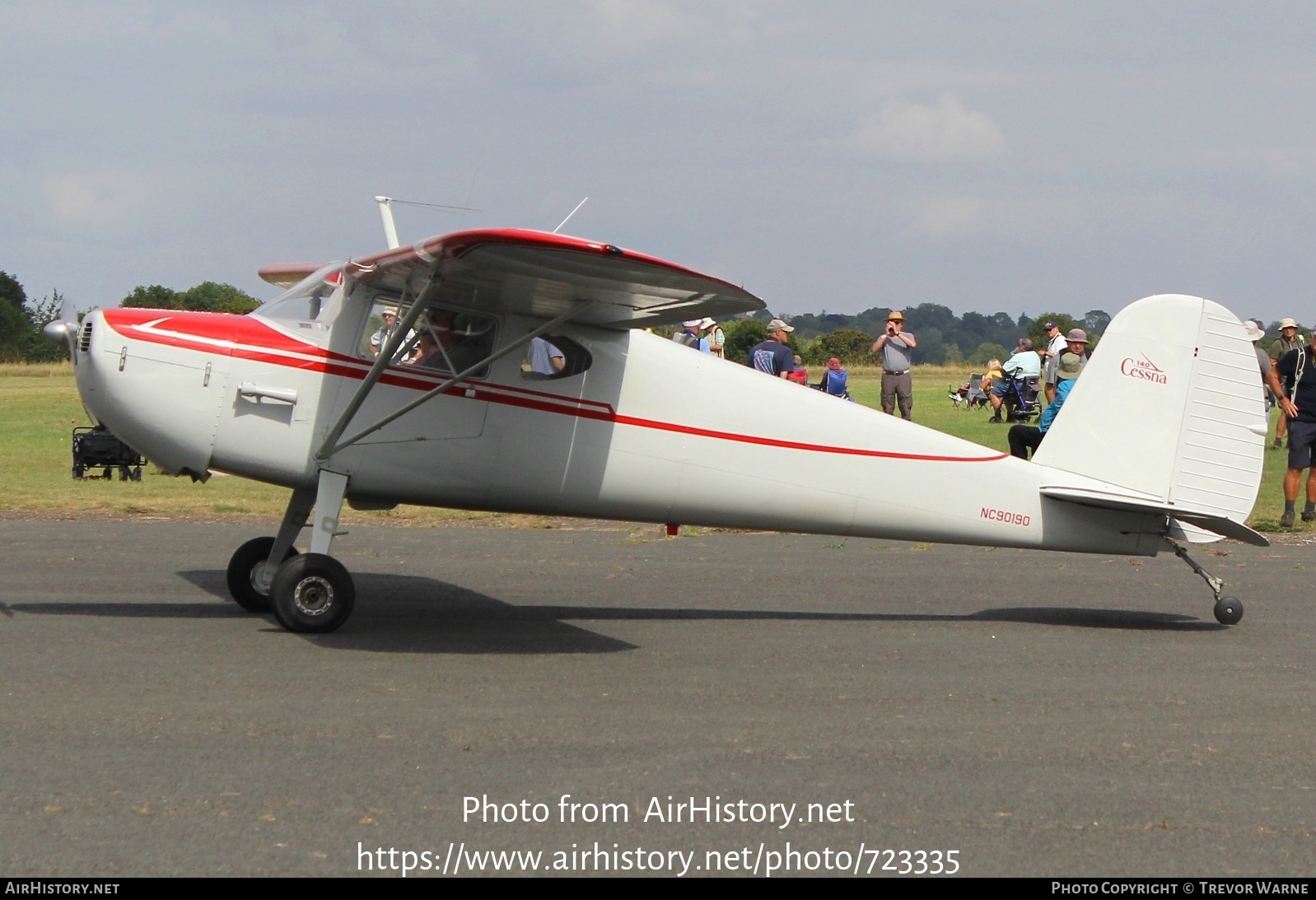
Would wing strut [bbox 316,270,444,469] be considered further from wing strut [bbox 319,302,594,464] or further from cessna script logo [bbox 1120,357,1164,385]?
cessna script logo [bbox 1120,357,1164,385]

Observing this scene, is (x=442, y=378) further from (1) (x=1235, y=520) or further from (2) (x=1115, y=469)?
(1) (x=1235, y=520)

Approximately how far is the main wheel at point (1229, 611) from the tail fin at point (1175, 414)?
1.68ft

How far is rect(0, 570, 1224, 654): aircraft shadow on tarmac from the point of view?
314 inches

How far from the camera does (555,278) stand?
751 cm

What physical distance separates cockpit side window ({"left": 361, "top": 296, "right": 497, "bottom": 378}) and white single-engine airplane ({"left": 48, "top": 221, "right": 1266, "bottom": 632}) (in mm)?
14

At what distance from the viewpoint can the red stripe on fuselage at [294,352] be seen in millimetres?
8039

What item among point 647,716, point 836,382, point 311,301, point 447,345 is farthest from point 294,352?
point 836,382

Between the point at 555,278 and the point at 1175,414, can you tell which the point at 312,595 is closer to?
the point at 555,278

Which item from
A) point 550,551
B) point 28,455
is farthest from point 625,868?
point 28,455

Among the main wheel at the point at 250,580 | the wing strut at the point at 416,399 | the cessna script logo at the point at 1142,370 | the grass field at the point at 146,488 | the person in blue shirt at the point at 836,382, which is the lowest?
the grass field at the point at 146,488

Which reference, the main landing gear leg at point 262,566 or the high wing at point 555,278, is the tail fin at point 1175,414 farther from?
the main landing gear leg at point 262,566

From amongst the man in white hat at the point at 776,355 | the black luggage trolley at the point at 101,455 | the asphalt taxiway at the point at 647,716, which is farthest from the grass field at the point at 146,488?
the man in white hat at the point at 776,355

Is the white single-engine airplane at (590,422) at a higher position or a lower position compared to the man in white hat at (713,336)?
lower

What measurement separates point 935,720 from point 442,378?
3752mm
